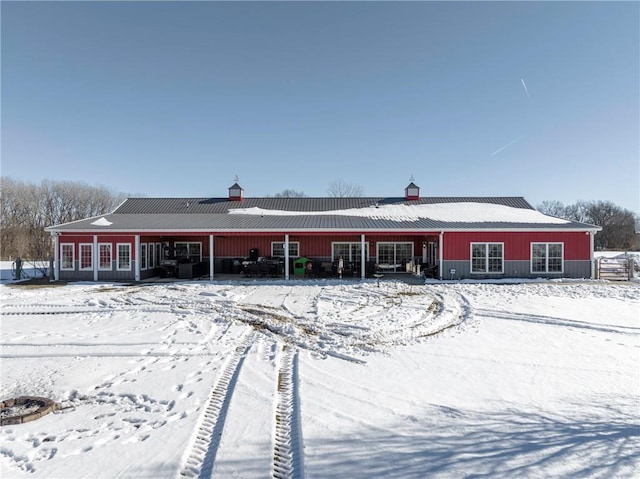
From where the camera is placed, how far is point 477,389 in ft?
16.3

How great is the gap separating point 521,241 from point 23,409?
1865 centimetres

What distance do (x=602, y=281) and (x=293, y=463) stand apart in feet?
61.0

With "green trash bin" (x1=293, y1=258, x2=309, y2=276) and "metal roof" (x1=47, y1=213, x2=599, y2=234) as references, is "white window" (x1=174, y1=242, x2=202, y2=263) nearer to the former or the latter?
"metal roof" (x1=47, y1=213, x2=599, y2=234)

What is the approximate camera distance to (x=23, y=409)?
4.38 metres

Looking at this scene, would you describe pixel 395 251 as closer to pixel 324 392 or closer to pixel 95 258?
pixel 95 258

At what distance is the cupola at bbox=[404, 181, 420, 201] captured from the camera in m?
24.6

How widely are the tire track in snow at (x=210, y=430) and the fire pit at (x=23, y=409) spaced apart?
1.94m

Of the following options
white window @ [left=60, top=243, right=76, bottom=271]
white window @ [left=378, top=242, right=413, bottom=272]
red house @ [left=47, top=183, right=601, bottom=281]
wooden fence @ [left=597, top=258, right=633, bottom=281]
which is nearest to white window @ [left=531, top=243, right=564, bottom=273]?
red house @ [left=47, top=183, right=601, bottom=281]

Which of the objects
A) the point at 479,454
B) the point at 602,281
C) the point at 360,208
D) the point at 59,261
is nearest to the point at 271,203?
the point at 360,208

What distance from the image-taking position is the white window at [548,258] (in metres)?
17.2

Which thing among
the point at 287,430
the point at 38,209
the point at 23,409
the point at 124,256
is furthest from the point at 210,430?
the point at 38,209

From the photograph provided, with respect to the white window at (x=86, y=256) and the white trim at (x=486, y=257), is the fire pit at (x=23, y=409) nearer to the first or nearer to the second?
the white window at (x=86, y=256)

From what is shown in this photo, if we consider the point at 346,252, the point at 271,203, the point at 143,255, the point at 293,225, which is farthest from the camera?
the point at 271,203

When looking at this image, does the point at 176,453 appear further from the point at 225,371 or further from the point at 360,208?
the point at 360,208
